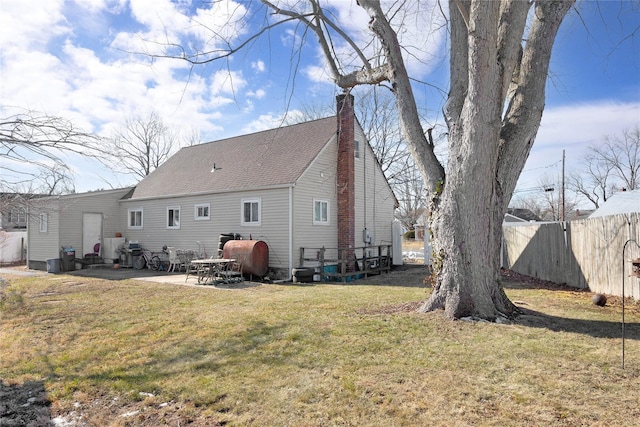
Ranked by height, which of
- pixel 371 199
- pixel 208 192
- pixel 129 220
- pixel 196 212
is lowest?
pixel 129 220

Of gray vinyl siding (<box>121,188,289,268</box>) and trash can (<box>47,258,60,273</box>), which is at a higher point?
gray vinyl siding (<box>121,188,289,268</box>)

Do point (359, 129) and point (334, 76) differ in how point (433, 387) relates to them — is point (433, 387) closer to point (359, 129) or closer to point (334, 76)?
point (334, 76)

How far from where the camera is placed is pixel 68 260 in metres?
17.3

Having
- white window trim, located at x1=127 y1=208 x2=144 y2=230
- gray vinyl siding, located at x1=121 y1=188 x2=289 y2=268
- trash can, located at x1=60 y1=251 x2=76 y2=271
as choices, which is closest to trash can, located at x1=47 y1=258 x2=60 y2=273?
trash can, located at x1=60 y1=251 x2=76 y2=271

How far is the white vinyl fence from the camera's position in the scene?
27.2 feet

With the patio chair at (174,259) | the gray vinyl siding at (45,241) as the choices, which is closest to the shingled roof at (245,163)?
the patio chair at (174,259)

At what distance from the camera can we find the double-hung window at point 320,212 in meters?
14.9

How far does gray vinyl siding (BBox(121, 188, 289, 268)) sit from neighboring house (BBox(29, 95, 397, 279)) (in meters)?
0.04

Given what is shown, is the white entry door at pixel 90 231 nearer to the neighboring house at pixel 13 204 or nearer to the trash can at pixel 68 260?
the trash can at pixel 68 260

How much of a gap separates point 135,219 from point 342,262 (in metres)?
→ 11.2

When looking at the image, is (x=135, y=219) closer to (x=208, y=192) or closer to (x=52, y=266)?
(x=52, y=266)

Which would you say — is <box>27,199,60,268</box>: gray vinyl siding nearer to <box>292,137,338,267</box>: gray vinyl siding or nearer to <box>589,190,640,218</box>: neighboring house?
<box>292,137,338,267</box>: gray vinyl siding

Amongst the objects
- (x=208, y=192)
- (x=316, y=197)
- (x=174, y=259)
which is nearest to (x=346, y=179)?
(x=316, y=197)

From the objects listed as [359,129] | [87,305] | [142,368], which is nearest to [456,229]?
[142,368]
